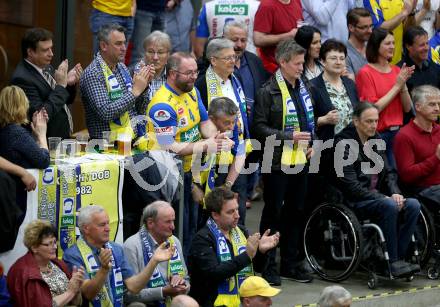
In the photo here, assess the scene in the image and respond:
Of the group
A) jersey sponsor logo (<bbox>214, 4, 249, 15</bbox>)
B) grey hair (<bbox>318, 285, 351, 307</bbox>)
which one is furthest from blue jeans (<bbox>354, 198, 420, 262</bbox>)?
grey hair (<bbox>318, 285, 351, 307</bbox>)

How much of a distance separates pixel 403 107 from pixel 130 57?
3.15 m

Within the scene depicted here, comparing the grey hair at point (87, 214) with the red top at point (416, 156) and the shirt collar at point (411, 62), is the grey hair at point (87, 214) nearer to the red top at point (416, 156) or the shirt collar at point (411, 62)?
the red top at point (416, 156)

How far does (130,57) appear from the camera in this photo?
14.0 meters

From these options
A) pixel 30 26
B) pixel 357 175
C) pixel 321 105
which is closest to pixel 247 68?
pixel 321 105

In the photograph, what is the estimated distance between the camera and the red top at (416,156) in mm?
12828

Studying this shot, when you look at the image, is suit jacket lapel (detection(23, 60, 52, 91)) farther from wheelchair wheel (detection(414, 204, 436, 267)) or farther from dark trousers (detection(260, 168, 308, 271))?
wheelchair wheel (detection(414, 204, 436, 267))

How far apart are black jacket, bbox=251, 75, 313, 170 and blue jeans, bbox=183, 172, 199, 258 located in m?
0.97

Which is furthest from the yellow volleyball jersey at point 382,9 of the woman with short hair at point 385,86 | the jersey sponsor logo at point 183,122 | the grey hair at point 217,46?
the jersey sponsor logo at point 183,122

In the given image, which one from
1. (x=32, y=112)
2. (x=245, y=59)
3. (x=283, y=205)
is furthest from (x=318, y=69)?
(x=32, y=112)

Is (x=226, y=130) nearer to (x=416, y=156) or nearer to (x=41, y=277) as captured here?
(x=416, y=156)

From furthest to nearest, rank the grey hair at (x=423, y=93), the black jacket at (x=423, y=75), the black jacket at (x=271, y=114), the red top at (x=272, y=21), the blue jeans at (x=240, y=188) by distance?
the black jacket at (x=423, y=75) → the red top at (x=272, y=21) → the grey hair at (x=423, y=93) → the black jacket at (x=271, y=114) → the blue jeans at (x=240, y=188)

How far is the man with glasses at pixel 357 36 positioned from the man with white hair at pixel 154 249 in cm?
421

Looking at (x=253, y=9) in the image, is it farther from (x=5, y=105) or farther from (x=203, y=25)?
(x=5, y=105)

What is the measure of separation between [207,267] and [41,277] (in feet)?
5.70
